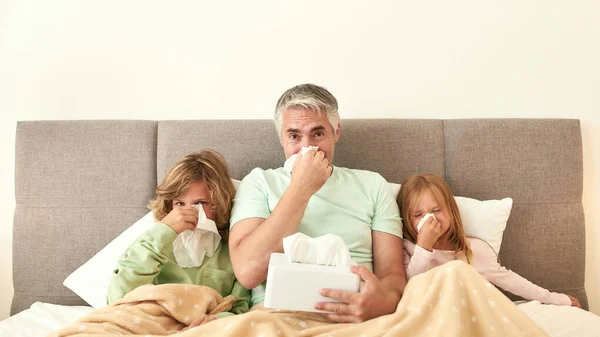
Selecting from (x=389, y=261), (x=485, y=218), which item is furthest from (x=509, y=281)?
(x=389, y=261)

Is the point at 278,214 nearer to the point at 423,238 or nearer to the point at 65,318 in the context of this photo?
the point at 423,238

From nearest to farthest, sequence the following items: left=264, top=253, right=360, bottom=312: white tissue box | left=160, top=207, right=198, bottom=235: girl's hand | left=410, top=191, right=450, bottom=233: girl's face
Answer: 1. left=264, top=253, right=360, bottom=312: white tissue box
2. left=160, top=207, right=198, bottom=235: girl's hand
3. left=410, top=191, right=450, bottom=233: girl's face

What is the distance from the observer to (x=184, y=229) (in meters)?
1.72

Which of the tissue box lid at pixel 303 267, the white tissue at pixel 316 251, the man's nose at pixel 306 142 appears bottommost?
the tissue box lid at pixel 303 267

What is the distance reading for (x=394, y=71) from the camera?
226 centimetres

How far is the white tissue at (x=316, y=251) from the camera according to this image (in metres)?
1.40

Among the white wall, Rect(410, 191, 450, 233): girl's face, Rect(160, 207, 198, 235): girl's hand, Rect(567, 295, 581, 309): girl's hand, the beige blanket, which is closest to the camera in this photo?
the beige blanket

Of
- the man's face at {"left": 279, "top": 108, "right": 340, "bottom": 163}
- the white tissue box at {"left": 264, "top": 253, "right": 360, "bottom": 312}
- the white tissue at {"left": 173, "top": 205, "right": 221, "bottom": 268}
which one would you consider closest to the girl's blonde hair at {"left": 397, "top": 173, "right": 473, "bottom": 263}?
the man's face at {"left": 279, "top": 108, "right": 340, "bottom": 163}

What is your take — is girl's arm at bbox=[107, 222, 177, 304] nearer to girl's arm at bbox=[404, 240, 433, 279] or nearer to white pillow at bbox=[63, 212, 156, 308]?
white pillow at bbox=[63, 212, 156, 308]

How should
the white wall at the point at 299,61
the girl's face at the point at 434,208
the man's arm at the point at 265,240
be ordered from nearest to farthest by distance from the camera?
the man's arm at the point at 265,240 → the girl's face at the point at 434,208 → the white wall at the point at 299,61

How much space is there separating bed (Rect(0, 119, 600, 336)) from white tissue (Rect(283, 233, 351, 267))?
2.25 feet

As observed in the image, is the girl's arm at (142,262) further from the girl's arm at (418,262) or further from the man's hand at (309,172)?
the girl's arm at (418,262)

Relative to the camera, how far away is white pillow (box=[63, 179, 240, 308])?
6.01ft

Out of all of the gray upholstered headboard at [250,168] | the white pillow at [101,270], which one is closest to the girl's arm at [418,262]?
the gray upholstered headboard at [250,168]
